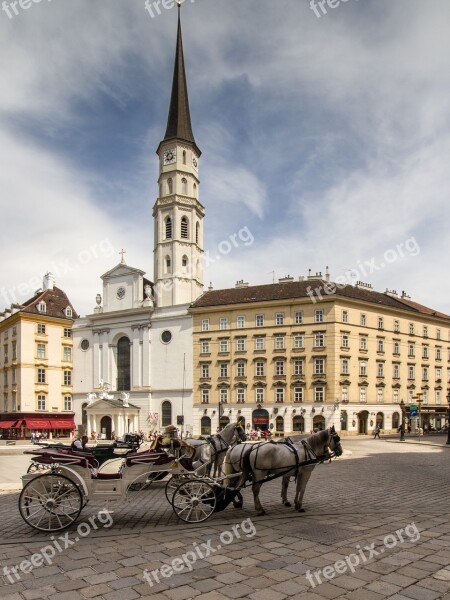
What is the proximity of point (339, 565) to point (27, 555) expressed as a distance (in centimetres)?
449

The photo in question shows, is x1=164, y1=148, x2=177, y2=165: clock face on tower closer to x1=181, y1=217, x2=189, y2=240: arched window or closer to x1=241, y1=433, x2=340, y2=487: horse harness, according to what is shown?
x1=181, y1=217, x2=189, y2=240: arched window

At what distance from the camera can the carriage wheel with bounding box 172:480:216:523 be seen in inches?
357

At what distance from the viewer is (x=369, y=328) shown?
156 ft

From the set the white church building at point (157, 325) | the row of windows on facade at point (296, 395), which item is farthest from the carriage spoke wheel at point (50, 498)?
the white church building at point (157, 325)

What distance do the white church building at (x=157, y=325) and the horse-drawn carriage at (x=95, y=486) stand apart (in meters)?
40.8

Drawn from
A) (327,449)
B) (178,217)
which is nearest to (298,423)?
(178,217)

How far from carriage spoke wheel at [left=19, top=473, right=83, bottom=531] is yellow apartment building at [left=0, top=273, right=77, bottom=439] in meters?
47.6

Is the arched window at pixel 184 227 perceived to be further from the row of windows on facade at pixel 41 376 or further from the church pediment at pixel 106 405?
the row of windows on facade at pixel 41 376

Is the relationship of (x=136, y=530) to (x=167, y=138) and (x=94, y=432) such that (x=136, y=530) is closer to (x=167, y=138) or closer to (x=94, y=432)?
(x=94, y=432)

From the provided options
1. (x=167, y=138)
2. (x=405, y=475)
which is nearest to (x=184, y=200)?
(x=167, y=138)

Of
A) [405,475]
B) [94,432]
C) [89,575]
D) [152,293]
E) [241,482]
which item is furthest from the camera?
[152,293]

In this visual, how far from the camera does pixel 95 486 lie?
891 cm

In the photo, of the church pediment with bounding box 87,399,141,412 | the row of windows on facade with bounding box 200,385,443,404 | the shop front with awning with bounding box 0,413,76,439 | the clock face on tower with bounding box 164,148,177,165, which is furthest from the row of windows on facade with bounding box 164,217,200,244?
the shop front with awning with bounding box 0,413,76,439

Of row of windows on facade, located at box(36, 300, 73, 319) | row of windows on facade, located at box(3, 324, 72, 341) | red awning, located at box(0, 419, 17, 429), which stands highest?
row of windows on facade, located at box(36, 300, 73, 319)
